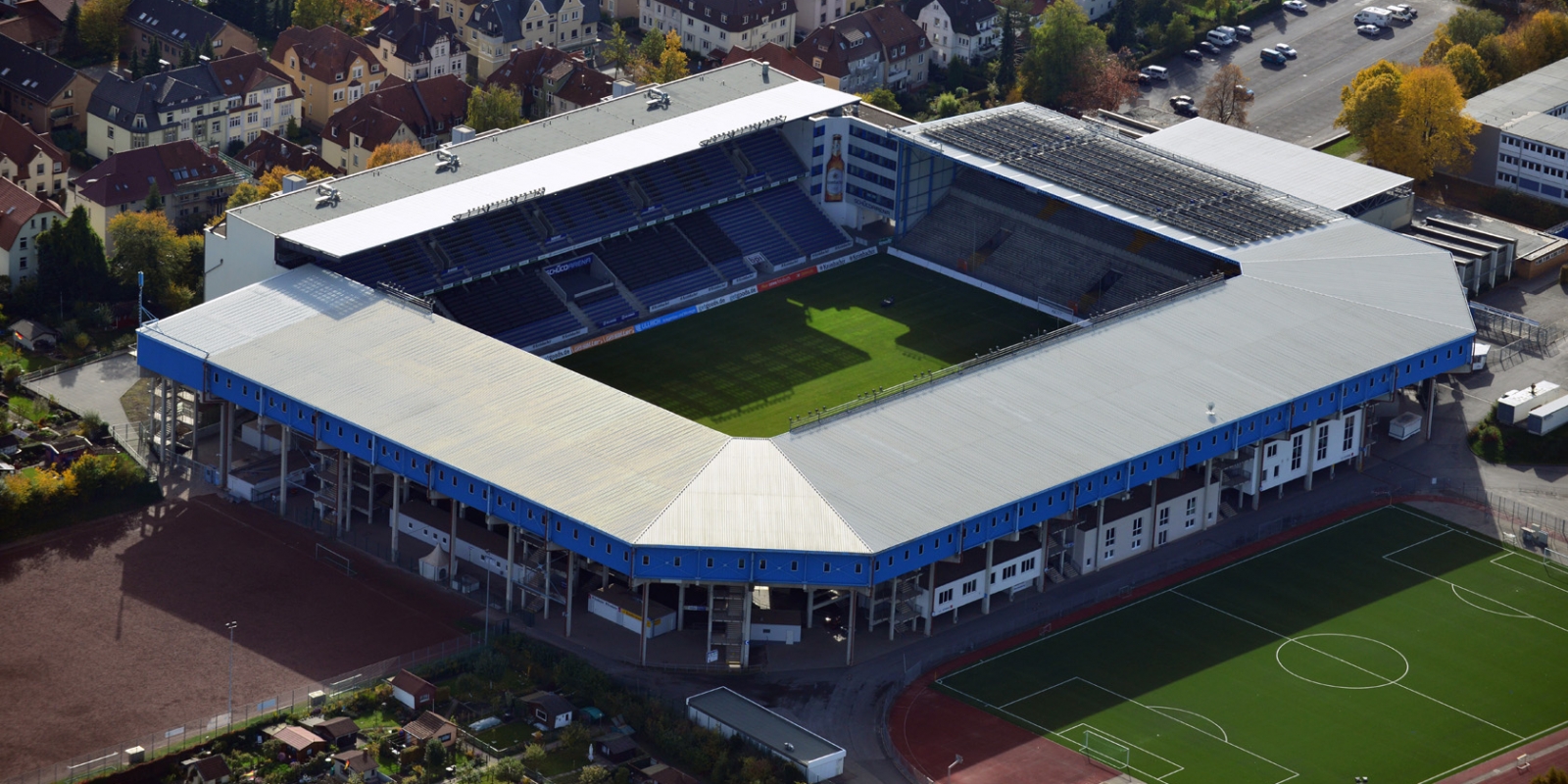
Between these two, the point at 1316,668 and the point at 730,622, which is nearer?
the point at 730,622

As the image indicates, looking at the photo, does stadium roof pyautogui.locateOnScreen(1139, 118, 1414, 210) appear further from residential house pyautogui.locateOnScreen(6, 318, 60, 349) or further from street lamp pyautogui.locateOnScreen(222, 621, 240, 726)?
street lamp pyautogui.locateOnScreen(222, 621, 240, 726)

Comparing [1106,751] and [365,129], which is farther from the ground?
[365,129]

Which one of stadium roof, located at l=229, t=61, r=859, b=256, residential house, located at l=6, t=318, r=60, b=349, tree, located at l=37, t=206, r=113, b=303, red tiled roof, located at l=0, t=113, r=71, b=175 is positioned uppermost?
stadium roof, located at l=229, t=61, r=859, b=256

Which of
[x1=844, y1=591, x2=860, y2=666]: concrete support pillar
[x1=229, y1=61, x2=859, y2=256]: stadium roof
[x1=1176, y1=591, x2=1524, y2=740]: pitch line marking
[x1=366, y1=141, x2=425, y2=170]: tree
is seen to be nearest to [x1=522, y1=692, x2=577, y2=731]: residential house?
[x1=844, y1=591, x2=860, y2=666]: concrete support pillar

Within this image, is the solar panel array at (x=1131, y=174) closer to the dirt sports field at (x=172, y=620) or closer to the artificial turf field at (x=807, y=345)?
the artificial turf field at (x=807, y=345)

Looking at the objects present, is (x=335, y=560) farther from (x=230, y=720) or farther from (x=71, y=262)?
(x=71, y=262)

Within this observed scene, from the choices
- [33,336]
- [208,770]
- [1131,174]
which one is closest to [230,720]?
[208,770]

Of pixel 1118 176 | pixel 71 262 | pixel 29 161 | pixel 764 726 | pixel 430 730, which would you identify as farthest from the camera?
pixel 29 161
